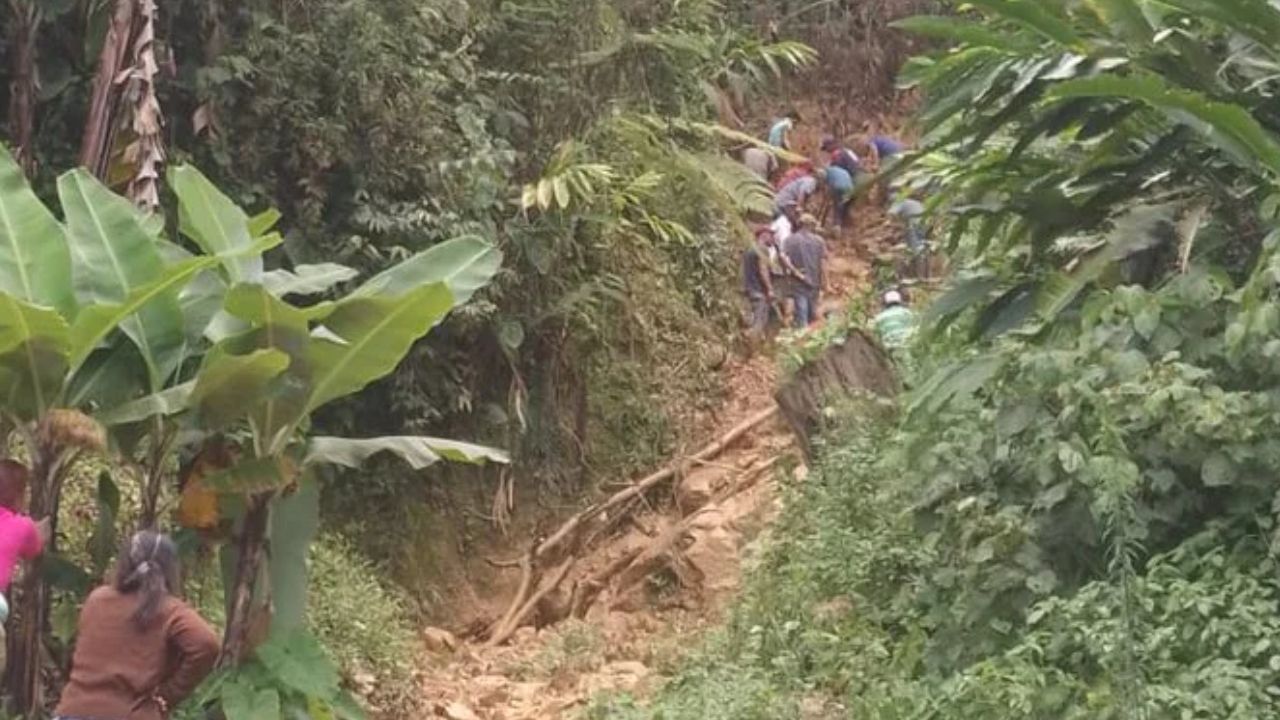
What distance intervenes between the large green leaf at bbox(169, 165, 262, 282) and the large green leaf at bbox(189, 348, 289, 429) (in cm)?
45

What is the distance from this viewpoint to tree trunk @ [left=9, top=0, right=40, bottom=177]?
804 centimetres

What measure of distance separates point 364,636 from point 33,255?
9.03ft

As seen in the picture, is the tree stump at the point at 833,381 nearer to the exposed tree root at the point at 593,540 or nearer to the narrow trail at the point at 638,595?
the narrow trail at the point at 638,595

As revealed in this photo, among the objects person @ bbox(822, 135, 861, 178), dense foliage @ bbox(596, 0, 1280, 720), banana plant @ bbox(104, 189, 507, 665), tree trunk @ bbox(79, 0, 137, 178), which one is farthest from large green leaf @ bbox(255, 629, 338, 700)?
person @ bbox(822, 135, 861, 178)

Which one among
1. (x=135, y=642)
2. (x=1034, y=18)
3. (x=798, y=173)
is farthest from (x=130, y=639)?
(x=798, y=173)

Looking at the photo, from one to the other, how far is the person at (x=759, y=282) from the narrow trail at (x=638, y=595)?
0.59 metres

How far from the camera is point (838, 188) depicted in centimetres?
1421

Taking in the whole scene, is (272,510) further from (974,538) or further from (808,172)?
(808,172)

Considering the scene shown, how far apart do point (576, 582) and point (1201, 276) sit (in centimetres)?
520

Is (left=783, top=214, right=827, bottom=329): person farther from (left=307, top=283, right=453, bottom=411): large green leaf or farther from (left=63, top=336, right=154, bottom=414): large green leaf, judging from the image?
(left=63, top=336, right=154, bottom=414): large green leaf

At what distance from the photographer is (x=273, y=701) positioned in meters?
4.95

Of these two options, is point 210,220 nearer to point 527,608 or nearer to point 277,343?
point 277,343

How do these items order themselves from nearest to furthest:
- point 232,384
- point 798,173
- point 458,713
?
point 232,384, point 458,713, point 798,173

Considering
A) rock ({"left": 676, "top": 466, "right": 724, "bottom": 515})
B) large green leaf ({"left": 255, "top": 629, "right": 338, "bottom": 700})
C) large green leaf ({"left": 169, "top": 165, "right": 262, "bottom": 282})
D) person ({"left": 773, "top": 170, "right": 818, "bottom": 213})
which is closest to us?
large green leaf ({"left": 255, "top": 629, "right": 338, "bottom": 700})
